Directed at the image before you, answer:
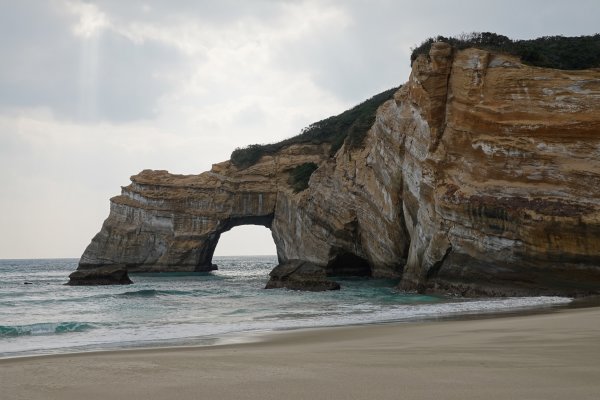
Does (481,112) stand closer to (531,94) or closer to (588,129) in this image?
(531,94)

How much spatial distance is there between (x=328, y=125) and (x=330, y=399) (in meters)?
46.4

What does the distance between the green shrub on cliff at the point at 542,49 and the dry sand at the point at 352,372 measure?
16494 millimetres

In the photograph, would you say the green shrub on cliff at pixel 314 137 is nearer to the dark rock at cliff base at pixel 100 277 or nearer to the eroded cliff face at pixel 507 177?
the dark rock at cliff base at pixel 100 277

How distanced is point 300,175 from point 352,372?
3936 cm

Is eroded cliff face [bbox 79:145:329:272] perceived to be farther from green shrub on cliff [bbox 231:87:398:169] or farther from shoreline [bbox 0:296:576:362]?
shoreline [bbox 0:296:576:362]

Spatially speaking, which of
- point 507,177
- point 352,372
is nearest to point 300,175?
point 507,177

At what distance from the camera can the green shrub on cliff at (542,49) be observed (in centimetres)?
2180

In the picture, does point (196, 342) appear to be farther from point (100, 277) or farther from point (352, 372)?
point (100, 277)

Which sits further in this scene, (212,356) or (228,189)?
(228,189)

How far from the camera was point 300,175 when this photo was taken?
1743 inches

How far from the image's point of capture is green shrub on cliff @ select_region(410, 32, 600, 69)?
21.8 meters

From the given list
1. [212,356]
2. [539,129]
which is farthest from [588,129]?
[212,356]

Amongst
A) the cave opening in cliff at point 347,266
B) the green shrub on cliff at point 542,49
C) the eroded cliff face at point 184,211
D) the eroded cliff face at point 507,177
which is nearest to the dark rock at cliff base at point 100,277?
the eroded cliff face at point 184,211

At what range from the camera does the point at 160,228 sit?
161ft
